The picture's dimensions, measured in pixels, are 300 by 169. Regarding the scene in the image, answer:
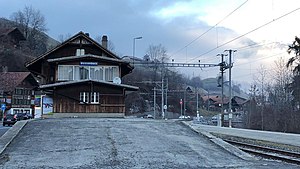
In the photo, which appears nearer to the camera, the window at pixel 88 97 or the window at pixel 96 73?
the window at pixel 88 97

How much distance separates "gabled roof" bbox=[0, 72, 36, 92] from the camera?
76.6 m

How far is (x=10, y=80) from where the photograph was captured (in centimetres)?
7931

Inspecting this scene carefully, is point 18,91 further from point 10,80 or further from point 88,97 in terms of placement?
point 88,97

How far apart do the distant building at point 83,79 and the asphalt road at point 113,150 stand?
15.4 m

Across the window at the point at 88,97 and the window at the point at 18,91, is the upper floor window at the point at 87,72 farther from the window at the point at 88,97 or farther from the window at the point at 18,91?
the window at the point at 18,91

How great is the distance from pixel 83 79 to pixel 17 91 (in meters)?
Answer: 46.8

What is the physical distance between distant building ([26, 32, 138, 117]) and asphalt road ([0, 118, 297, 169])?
1538cm

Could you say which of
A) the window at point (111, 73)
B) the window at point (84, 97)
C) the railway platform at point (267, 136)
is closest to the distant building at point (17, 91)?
the window at point (111, 73)

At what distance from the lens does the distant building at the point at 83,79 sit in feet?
122

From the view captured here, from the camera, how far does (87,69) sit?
40281mm

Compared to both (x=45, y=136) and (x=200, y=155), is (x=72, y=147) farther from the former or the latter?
(x=200, y=155)

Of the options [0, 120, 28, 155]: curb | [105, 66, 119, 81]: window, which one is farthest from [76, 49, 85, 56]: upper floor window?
[0, 120, 28, 155]: curb

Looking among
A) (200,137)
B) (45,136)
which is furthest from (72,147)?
(200,137)

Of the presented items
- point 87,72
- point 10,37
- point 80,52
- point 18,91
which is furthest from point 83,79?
point 10,37
